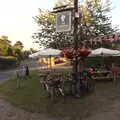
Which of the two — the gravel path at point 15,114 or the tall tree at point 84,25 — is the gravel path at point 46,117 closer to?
the gravel path at point 15,114

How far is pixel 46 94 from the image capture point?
12180mm

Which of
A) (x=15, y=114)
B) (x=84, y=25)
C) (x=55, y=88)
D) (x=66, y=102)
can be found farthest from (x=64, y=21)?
(x=84, y=25)

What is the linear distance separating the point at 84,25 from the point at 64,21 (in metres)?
18.9

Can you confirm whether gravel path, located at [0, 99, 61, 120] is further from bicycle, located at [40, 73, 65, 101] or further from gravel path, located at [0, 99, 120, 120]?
bicycle, located at [40, 73, 65, 101]

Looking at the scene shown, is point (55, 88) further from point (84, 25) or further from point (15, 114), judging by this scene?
point (84, 25)

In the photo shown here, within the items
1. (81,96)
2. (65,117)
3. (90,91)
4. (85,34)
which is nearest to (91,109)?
(65,117)

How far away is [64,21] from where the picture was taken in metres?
11.8

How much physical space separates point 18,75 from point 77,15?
6.78 metres

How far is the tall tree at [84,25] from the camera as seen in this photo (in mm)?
30522

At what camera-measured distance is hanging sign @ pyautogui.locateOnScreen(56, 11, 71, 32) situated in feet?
37.8

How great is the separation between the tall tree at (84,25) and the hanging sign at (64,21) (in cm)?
1767

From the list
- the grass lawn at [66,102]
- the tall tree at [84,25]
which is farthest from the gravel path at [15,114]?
the tall tree at [84,25]

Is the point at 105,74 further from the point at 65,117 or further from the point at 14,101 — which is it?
the point at 65,117

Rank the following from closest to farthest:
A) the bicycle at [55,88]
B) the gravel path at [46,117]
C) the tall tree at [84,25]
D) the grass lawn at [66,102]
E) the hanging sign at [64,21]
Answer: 1. the gravel path at [46,117]
2. the grass lawn at [66,102]
3. the bicycle at [55,88]
4. the hanging sign at [64,21]
5. the tall tree at [84,25]
